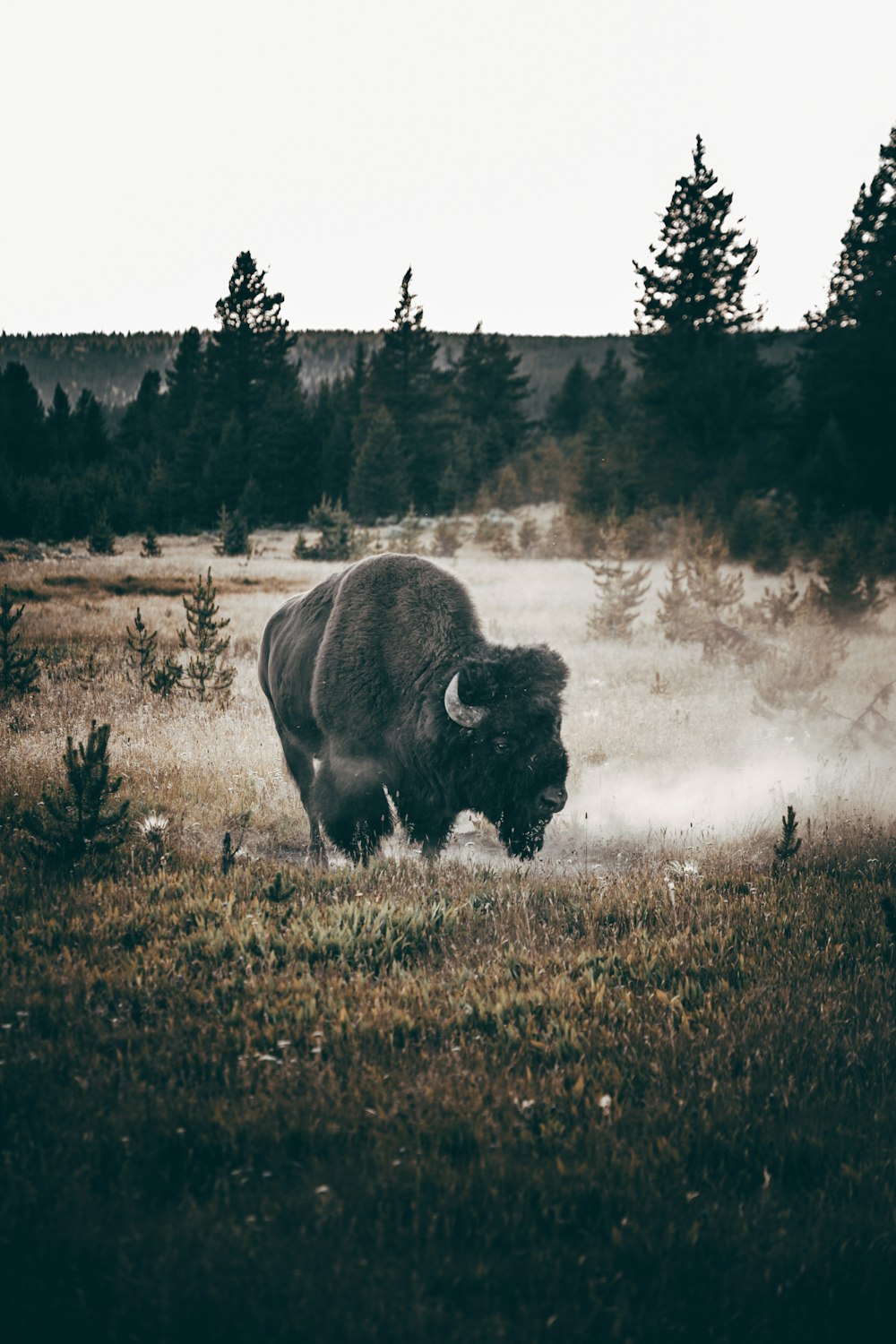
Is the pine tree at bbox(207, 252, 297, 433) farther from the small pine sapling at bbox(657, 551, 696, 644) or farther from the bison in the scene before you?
the bison

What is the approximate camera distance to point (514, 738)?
5.70 m

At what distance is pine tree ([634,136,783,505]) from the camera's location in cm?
3578

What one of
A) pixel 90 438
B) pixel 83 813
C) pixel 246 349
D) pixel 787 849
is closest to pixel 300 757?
pixel 83 813

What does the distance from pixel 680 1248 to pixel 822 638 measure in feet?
35.9

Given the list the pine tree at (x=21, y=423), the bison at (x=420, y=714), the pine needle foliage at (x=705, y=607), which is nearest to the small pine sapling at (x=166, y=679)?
the bison at (x=420, y=714)

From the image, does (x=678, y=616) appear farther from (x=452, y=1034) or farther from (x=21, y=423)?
(x=21, y=423)

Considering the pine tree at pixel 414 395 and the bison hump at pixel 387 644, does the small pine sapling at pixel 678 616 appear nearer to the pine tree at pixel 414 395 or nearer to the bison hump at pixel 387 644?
the bison hump at pixel 387 644

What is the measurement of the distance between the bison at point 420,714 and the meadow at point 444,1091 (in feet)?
1.64

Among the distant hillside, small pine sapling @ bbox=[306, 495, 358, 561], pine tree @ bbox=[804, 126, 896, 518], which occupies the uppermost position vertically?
the distant hillside

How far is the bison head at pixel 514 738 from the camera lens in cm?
565

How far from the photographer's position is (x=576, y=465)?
3806 cm

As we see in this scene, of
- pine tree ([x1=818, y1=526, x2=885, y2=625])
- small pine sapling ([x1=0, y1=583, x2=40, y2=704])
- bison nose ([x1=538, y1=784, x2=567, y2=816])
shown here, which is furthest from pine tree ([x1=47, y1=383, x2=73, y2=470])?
bison nose ([x1=538, y1=784, x2=567, y2=816])

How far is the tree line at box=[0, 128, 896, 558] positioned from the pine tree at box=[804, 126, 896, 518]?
7 cm

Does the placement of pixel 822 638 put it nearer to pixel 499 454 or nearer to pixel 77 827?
pixel 77 827
